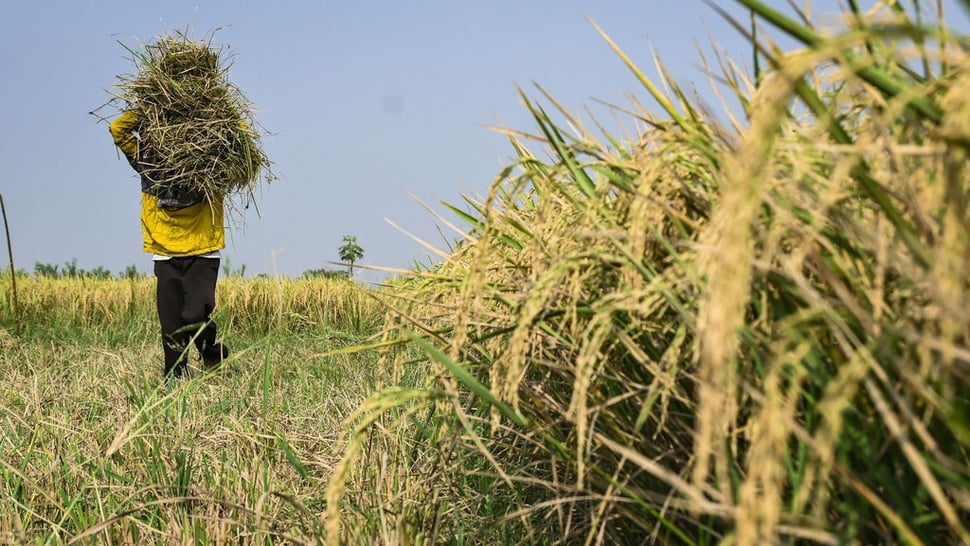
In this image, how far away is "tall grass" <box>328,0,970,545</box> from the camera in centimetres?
66

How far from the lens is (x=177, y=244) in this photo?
4879 millimetres

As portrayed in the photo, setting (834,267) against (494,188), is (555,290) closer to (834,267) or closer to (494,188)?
(494,188)

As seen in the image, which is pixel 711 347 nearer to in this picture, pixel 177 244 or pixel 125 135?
pixel 177 244

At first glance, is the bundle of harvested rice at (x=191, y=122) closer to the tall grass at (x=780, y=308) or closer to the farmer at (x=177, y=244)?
the farmer at (x=177, y=244)

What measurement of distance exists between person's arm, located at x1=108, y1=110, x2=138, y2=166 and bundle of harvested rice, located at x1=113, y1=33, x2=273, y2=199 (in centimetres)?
4

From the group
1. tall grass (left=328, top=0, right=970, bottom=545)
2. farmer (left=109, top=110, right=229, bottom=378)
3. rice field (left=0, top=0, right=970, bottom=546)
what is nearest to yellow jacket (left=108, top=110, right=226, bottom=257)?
farmer (left=109, top=110, right=229, bottom=378)

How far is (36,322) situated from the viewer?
22.7 ft

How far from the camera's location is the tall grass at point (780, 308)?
664 mm

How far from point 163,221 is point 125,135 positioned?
535 millimetres

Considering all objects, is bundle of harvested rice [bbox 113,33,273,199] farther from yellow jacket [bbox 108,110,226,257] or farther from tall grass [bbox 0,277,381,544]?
tall grass [bbox 0,277,381,544]

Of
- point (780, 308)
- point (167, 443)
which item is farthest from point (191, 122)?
point (780, 308)

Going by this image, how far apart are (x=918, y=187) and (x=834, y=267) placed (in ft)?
0.48

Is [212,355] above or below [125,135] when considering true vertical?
below

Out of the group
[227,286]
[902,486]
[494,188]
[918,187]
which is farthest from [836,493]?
[227,286]
